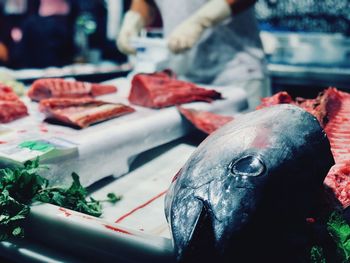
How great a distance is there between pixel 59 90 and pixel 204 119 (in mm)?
874

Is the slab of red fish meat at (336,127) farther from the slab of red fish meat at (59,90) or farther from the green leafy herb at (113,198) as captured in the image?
the slab of red fish meat at (59,90)

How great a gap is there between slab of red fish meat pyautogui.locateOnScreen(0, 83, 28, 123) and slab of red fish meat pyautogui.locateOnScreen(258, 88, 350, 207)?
46.5 inches

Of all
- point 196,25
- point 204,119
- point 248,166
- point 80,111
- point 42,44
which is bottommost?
point 42,44

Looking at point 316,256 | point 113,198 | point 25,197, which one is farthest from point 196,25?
point 316,256

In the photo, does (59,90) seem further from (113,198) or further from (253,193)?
(253,193)

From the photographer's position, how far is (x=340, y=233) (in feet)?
3.71

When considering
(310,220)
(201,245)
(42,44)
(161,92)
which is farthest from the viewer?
(42,44)

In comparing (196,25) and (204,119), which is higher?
(196,25)

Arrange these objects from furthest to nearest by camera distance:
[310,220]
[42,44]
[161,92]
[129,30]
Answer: [42,44], [129,30], [161,92], [310,220]

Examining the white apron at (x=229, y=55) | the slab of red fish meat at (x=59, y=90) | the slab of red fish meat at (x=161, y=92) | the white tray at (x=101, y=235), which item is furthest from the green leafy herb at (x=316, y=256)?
the white apron at (x=229, y=55)

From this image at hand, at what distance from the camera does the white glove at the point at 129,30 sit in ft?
12.6

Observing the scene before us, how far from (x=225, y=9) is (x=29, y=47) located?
4.50m

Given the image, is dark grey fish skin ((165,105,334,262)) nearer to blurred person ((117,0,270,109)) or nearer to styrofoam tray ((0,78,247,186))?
styrofoam tray ((0,78,247,186))

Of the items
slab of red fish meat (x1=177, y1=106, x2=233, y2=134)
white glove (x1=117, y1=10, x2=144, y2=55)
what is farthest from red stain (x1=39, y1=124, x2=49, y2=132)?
white glove (x1=117, y1=10, x2=144, y2=55)
